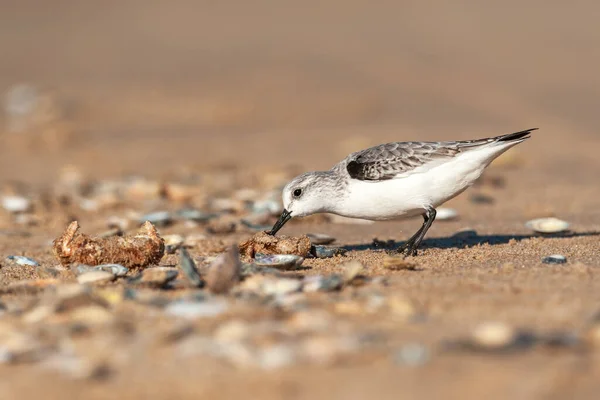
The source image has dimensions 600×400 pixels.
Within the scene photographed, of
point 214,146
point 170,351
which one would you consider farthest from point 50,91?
point 170,351

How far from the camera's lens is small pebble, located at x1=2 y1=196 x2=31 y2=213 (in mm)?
8094

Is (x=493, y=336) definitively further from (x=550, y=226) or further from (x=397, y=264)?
(x=550, y=226)

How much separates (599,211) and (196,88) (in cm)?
961

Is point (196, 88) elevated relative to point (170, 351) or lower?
elevated

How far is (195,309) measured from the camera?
12.3 feet

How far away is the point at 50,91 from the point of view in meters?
15.9

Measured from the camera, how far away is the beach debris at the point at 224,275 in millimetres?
4129

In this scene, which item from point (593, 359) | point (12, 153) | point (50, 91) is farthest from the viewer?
point (50, 91)

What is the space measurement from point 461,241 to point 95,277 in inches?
113

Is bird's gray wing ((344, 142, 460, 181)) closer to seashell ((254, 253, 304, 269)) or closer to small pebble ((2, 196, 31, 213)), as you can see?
seashell ((254, 253, 304, 269))

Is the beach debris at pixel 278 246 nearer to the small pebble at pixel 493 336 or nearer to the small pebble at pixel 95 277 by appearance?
the small pebble at pixel 95 277

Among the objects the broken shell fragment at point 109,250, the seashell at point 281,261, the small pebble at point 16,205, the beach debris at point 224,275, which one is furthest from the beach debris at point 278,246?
the small pebble at point 16,205

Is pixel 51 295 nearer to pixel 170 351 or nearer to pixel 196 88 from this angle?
pixel 170 351

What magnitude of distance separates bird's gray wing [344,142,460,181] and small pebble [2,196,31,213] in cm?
361
